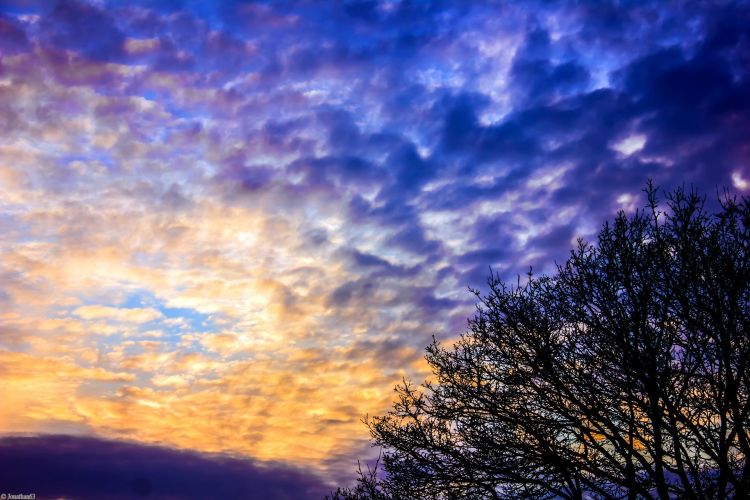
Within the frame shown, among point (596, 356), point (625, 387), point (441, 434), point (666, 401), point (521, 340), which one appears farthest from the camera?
point (441, 434)

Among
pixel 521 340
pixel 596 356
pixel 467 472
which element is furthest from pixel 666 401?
pixel 467 472

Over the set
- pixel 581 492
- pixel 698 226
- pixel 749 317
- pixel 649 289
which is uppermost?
pixel 698 226

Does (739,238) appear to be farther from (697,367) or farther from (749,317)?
(697,367)

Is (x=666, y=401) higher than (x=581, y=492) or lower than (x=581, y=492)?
higher

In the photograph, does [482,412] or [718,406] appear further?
[482,412]

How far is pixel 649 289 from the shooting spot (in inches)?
535

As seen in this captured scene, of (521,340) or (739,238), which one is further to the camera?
(521,340)

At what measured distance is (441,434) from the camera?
52.9ft

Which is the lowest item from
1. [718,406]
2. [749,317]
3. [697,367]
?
[718,406]

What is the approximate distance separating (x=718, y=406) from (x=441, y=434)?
6816 mm

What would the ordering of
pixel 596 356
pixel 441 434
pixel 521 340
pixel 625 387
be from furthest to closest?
pixel 441 434, pixel 521 340, pixel 596 356, pixel 625 387

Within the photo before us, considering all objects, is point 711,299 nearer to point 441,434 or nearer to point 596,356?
point 596,356

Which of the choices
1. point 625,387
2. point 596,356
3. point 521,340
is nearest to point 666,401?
point 625,387

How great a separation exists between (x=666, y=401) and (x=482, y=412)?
4579mm
